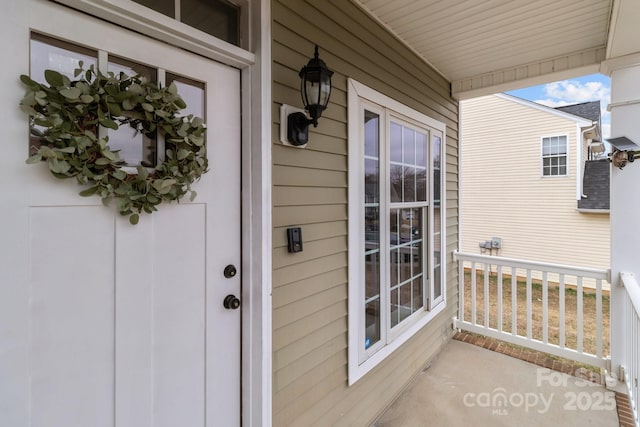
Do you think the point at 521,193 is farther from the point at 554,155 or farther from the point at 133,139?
the point at 133,139

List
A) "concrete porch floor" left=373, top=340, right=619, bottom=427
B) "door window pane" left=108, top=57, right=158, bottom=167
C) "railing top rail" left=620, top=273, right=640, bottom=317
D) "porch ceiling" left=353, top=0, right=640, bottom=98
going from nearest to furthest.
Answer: "door window pane" left=108, top=57, right=158, bottom=167 < "railing top rail" left=620, top=273, right=640, bottom=317 < "porch ceiling" left=353, top=0, right=640, bottom=98 < "concrete porch floor" left=373, top=340, right=619, bottom=427

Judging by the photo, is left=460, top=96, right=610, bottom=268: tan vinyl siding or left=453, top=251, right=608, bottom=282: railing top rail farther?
left=460, top=96, right=610, bottom=268: tan vinyl siding

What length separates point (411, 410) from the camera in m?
2.39

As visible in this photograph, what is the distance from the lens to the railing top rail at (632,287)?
1979 mm

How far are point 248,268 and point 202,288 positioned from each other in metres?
0.23

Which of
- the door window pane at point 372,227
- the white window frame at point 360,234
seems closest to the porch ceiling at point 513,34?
the white window frame at point 360,234

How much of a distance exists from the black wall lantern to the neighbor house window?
818 centimetres

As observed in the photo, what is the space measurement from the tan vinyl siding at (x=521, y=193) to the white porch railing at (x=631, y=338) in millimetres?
5314

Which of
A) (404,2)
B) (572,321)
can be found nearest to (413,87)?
(404,2)

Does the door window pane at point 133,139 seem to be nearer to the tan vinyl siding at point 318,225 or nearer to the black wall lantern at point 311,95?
the tan vinyl siding at point 318,225

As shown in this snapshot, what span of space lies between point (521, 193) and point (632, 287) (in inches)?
253

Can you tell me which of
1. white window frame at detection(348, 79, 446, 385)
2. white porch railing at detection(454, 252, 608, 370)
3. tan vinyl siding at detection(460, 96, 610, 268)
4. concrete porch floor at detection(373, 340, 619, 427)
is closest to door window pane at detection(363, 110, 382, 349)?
white window frame at detection(348, 79, 446, 385)

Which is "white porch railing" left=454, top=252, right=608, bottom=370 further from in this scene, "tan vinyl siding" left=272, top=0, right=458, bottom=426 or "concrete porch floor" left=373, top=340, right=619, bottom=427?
"tan vinyl siding" left=272, top=0, right=458, bottom=426

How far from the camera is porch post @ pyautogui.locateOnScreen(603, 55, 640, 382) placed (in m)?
2.56
